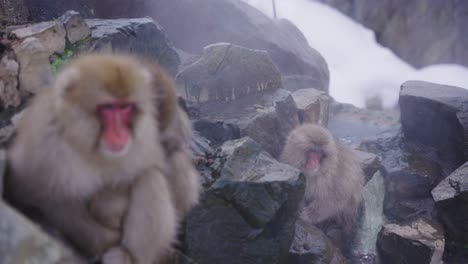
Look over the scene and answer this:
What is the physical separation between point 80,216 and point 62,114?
425 mm

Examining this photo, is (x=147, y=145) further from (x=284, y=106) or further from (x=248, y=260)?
(x=284, y=106)

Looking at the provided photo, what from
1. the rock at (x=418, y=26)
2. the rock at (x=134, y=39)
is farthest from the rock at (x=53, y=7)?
the rock at (x=418, y=26)

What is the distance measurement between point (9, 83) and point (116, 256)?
1624 mm

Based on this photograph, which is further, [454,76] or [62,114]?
[454,76]

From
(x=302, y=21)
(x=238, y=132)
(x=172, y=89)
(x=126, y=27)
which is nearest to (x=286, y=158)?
(x=238, y=132)

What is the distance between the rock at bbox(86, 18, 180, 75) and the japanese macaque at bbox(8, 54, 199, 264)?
83.7 inches

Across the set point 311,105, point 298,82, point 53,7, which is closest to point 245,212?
point 311,105

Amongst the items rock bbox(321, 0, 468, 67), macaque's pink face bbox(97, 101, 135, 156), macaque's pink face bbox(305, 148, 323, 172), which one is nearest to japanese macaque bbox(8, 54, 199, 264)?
macaque's pink face bbox(97, 101, 135, 156)

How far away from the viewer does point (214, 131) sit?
4.47 m

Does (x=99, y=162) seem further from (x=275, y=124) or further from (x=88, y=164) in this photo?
(x=275, y=124)

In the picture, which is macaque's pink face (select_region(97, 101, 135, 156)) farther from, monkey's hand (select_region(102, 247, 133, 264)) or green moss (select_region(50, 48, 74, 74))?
green moss (select_region(50, 48, 74, 74))

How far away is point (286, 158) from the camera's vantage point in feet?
16.2

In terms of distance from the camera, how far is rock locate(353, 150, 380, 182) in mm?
5703

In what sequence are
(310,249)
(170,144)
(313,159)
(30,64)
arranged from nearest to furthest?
(170,144), (30,64), (310,249), (313,159)
